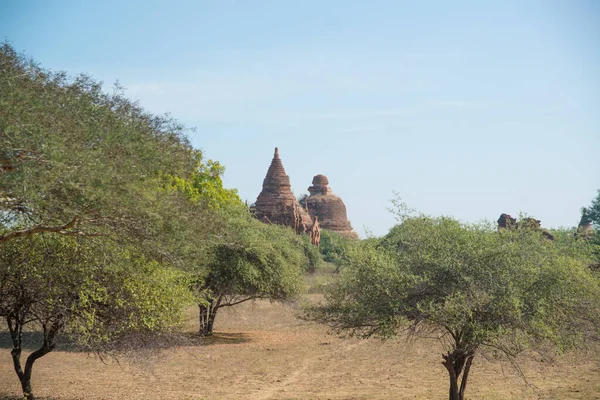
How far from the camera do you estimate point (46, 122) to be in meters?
11.0

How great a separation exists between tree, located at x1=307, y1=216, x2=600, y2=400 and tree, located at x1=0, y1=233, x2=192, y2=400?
4.47 meters

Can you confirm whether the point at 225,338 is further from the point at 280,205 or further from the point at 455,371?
the point at 280,205

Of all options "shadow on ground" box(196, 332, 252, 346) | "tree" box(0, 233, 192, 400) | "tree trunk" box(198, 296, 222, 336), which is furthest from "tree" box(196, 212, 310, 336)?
"tree" box(0, 233, 192, 400)

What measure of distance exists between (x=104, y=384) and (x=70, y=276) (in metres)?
6.36

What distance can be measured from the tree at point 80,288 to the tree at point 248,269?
43.8 ft

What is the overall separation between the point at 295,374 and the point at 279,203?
64175mm

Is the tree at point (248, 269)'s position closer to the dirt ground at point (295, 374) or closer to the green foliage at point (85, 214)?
the dirt ground at point (295, 374)

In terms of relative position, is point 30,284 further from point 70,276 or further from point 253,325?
point 253,325

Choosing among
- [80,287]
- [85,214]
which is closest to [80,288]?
[80,287]

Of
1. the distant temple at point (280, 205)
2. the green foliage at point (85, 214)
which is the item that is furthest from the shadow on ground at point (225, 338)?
the distant temple at point (280, 205)

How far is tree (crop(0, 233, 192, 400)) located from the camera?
13.2 m

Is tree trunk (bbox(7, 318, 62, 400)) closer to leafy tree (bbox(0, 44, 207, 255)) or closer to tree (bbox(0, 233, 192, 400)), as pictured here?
tree (bbox(0, 233, 192, 400))

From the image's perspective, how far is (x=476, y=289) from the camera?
1316 centimetres

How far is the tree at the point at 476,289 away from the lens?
12.9 meters
